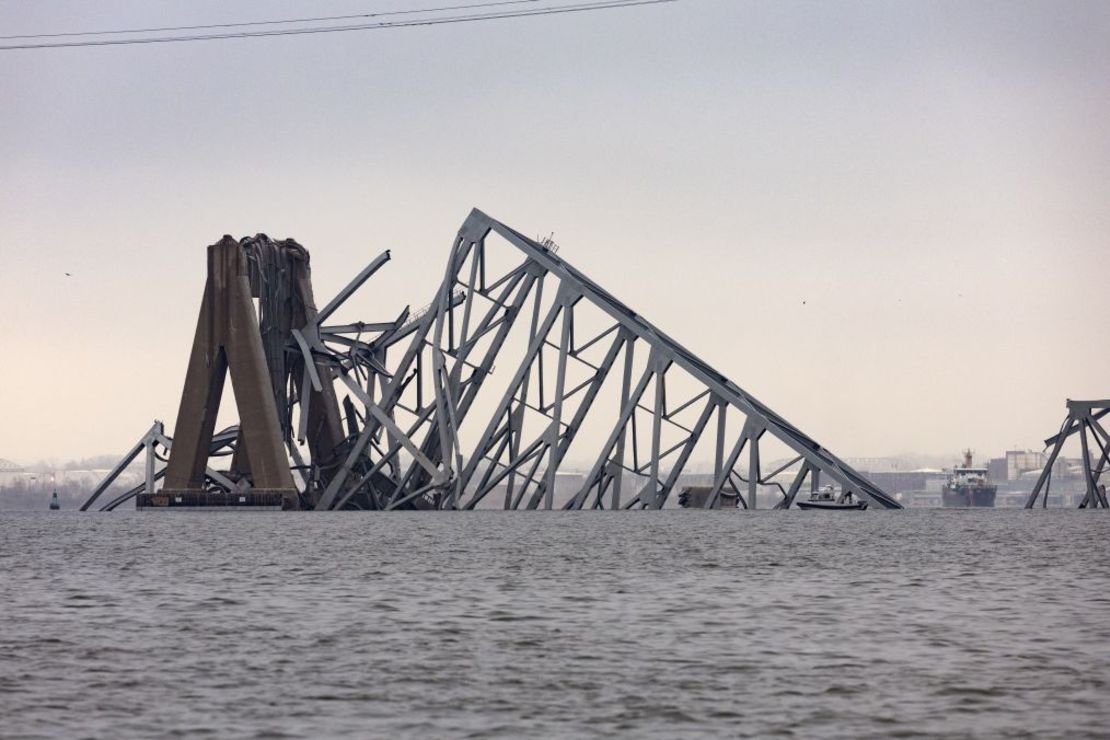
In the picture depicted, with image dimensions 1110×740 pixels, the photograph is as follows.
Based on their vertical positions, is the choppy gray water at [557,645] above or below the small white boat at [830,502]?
below

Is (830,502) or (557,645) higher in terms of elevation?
(830,502)

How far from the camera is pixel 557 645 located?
92.0 feet

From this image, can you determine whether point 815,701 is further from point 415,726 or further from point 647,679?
point 415,726

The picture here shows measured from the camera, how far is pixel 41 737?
1939 centimetres

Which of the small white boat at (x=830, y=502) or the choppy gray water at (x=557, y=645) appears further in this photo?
the small white boat at (x=830, y=502)

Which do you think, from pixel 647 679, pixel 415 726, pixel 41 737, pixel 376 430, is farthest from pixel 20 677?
pixel 376 430

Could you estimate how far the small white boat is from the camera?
110062 mm

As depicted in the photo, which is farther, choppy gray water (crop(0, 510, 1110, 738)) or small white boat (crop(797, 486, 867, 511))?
small white boat (crop(797, 486, 867, 511))

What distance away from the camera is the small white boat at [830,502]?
11006 cm

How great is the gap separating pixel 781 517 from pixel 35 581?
199ft

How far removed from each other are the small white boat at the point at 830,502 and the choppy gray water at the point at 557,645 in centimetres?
5492

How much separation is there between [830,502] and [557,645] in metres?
87.9

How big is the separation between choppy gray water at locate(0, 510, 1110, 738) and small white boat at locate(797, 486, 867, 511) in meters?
54.9

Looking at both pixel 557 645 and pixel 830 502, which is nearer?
pixel 557 645
